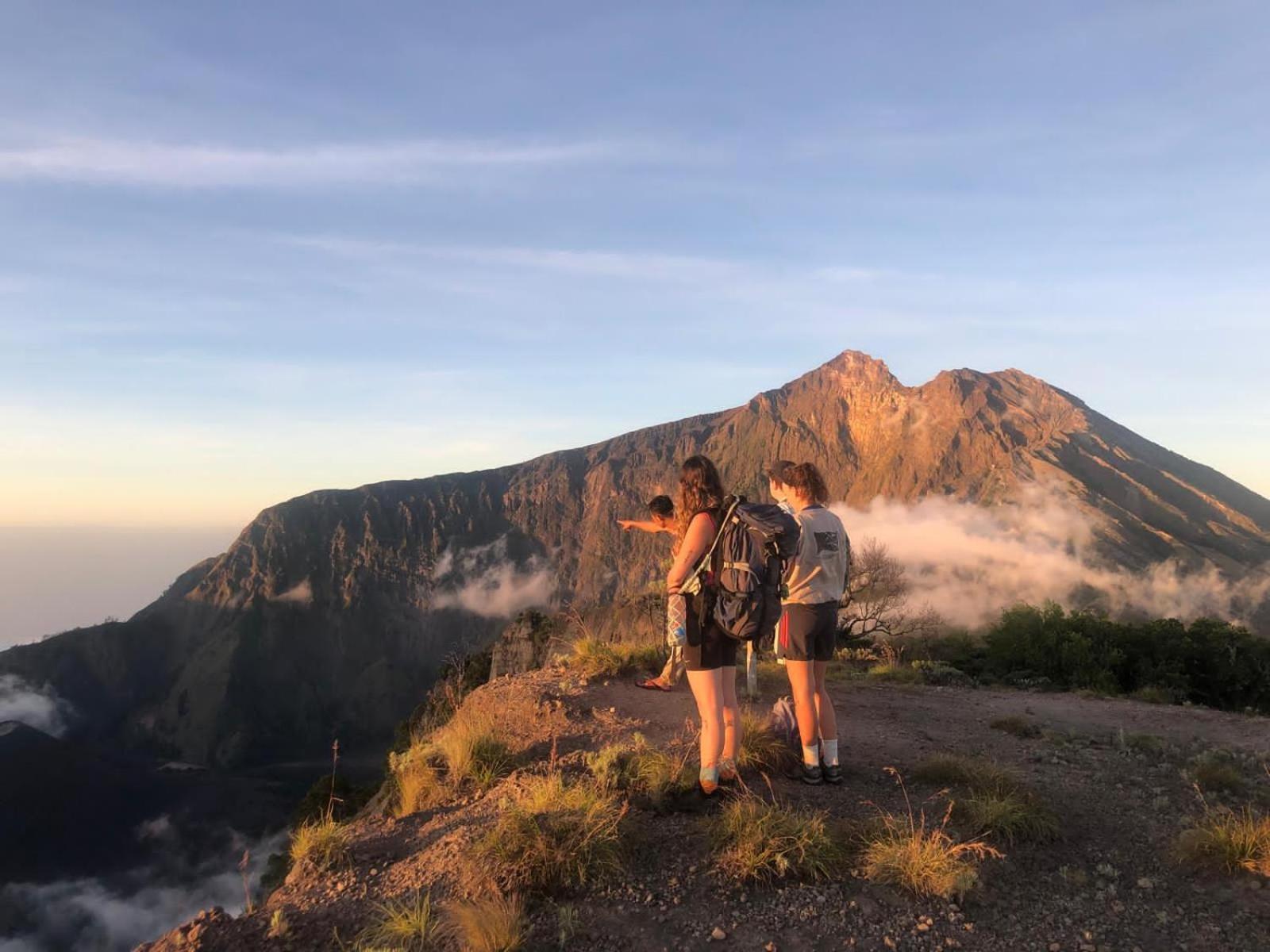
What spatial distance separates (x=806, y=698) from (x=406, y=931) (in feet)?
9.83

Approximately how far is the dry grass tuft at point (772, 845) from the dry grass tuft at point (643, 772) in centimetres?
60

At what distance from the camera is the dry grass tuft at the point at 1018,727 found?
8328 millimetres

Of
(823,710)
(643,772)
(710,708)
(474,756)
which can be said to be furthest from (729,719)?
(474,756)

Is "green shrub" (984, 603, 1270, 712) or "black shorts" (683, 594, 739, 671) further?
"green shrub" (984, 603, 1270, 712)

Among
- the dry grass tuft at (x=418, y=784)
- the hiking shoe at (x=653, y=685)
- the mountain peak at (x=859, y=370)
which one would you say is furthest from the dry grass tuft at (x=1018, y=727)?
the mountain peak at (x=859, y=370)

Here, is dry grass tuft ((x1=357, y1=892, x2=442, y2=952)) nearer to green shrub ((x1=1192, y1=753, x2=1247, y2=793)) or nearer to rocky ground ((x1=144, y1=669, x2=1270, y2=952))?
rocky ground ((x1=144, y1=669, x2=1270, y2=952))

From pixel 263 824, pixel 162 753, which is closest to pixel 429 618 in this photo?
pixel 162 753

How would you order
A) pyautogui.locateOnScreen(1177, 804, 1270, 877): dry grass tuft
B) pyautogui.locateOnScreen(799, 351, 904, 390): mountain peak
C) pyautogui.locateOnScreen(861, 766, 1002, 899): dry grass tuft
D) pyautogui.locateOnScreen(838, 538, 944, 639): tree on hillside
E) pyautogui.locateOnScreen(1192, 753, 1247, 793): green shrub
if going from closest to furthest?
pyautogui.locateOnScreen(861, 766, 1002, 899): dry grass tuft
pyautogui.locateOnScreen(1177, 804, 1270, 877): dry grass tuft
pyautogui.locateOnScreen(1192, 753, 1247, 793): green shrub
pyautogui.locateOnScreen(838, 538, 944, 639): tree on hillside
pyautogui.locateOnScreen(799, 351, 904, 390): mountain peak

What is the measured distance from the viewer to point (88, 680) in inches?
3622

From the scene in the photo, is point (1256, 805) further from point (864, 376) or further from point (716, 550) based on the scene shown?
point (864, 376)

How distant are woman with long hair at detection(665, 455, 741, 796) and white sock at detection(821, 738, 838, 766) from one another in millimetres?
836

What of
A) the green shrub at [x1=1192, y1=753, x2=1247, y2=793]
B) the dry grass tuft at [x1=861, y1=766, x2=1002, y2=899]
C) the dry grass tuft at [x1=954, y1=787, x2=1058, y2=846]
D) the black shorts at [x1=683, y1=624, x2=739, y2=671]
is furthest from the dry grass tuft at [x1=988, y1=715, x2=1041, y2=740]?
the black shorts at [x1=683, y1=624, x2=739, y2=671]

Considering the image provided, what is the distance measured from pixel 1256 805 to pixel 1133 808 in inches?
43.2

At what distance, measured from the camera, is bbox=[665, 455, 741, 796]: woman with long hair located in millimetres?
4793
